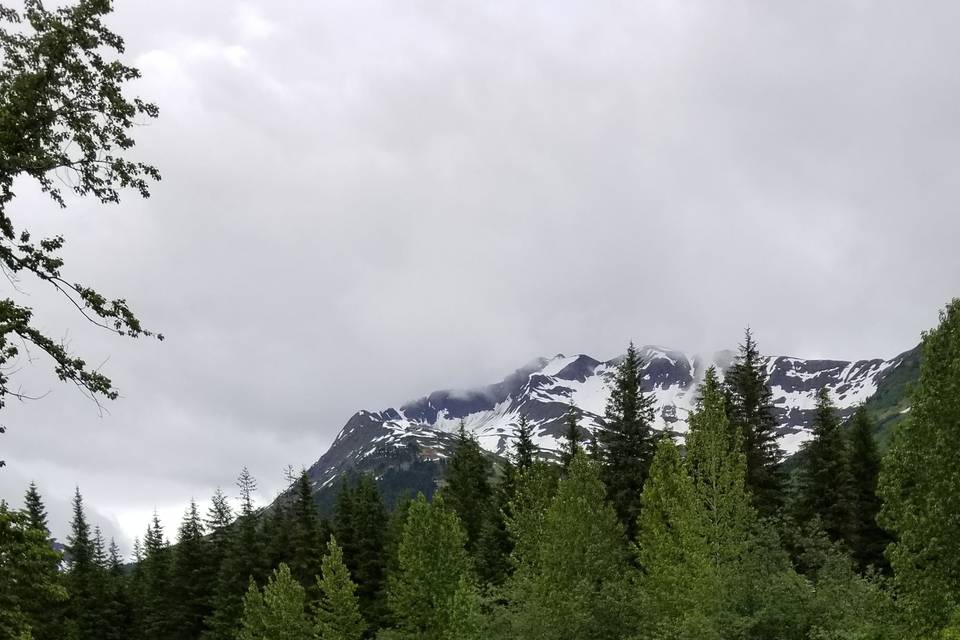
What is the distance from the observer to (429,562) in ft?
118

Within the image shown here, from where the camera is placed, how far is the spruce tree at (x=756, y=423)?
118ft

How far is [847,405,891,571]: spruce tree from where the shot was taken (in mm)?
36469

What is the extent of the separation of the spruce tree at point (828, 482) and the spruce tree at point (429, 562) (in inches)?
784

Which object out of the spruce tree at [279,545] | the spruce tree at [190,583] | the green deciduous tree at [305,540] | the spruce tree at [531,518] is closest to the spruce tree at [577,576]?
the spruce tree at [531,518]

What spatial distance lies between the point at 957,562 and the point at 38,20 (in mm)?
21830

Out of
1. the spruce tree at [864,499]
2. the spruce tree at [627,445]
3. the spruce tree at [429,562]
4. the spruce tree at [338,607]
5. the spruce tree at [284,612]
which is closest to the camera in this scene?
the spruce tree at [429,562]

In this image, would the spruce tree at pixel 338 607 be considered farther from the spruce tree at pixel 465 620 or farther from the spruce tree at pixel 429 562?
the spruce tree at pixel 465 620

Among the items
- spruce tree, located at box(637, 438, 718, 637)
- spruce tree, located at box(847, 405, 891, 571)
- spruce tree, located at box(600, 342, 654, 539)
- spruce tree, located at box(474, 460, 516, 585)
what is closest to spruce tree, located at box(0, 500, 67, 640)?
spruce tree, located at box(637, 438, 718, 637)

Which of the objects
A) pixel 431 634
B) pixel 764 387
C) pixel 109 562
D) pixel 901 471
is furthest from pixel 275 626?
pixel 109 562

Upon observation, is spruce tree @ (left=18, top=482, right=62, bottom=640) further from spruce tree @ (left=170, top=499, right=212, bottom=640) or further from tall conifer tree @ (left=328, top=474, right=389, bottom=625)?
tall conifer tree @ (left=328, top=474, right=389, bottom=625)

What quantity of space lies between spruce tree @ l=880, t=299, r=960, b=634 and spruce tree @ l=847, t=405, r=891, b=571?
69.0ft

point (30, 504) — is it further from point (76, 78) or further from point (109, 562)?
point (76, 78)

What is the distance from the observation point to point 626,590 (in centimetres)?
2548

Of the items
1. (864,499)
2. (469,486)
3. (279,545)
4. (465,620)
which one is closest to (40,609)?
(279,545)
